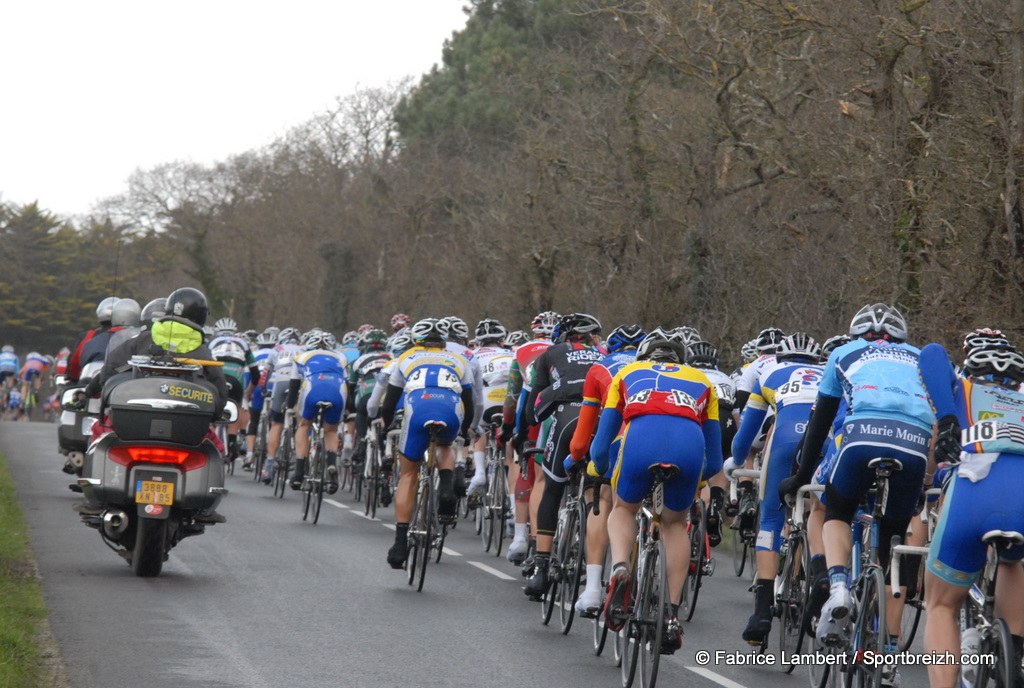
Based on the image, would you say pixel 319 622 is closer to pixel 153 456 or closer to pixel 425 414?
pixel 153 456

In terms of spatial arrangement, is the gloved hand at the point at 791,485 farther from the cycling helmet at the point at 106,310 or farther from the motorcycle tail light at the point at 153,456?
the cycling helmet at the point at 106,310

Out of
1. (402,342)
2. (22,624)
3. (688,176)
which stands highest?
(688,176)

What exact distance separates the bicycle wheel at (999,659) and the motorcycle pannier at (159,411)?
6308 mm

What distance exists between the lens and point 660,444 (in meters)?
8.11

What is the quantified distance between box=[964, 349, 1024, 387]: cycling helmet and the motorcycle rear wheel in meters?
6.36

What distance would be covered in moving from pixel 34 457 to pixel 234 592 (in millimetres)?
16307

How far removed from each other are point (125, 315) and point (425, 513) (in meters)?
5.32

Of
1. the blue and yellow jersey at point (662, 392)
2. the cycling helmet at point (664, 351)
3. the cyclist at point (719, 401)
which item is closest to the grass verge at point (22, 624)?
the blue and yellow jersey at point (662, 392)

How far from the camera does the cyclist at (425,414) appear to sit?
11820 millimetres

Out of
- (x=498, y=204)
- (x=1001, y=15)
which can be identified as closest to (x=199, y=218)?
(x=498, y=204)

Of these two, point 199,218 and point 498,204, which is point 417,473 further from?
point 199,218

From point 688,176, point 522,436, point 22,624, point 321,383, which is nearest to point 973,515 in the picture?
point 22,624

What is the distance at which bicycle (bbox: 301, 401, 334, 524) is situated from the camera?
55.5ft

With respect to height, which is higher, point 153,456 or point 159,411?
point 159,411
